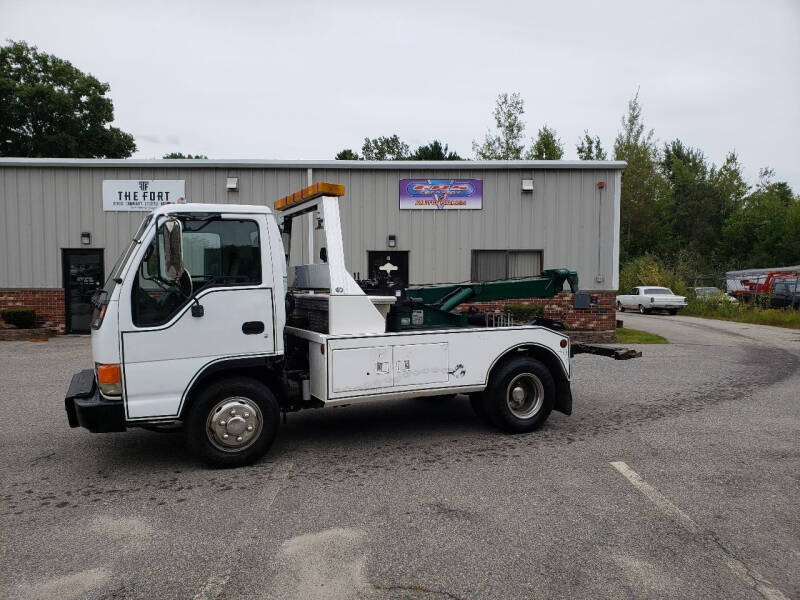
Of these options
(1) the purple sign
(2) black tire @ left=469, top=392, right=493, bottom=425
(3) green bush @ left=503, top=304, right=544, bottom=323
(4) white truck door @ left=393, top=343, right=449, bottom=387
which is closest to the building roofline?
(1) the purple sign

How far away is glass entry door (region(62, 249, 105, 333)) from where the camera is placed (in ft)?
53.3

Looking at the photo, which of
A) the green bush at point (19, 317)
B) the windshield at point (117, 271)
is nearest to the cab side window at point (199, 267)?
the windshield at point (117, 271)

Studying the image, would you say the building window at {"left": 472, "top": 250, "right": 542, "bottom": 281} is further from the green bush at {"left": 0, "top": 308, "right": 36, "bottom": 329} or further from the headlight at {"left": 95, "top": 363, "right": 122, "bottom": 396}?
the headlight at {"left": 95, "top": 363, "right": 122, "bottom": 396}

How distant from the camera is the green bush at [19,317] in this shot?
15.5 metres

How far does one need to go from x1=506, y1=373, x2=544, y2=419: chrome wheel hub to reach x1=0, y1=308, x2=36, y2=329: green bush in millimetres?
13999

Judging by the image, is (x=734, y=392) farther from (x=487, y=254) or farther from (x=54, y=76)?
(x=54, y=76)

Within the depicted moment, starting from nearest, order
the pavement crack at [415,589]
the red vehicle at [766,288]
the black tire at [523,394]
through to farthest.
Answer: the pavement crack at [415,589] < the black tire at [523,394] < the red vehicle at [766,288]

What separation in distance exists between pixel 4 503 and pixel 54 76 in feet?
145

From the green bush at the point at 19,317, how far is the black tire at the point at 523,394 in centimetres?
1383

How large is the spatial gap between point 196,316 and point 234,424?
1019mm

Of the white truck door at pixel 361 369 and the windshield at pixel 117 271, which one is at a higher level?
the windshield at pixel 117 271

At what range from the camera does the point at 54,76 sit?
4062cm

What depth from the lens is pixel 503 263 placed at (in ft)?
54.6

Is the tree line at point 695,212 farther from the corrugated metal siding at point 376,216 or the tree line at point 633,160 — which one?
the corrugated metal siding at point 376,216
